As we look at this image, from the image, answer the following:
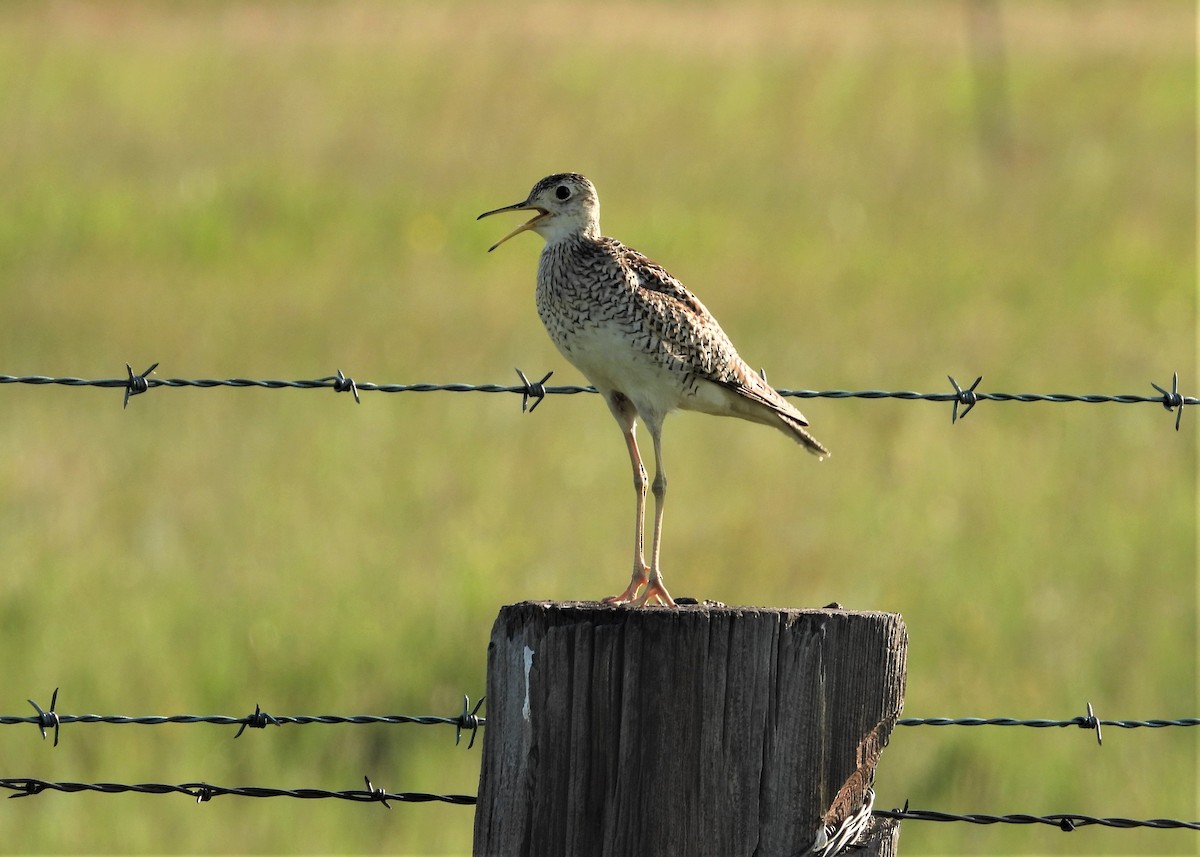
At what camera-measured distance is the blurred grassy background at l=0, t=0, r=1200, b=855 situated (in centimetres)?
792

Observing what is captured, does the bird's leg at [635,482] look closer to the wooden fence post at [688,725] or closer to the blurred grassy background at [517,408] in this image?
the wooden fence post at [688,725]

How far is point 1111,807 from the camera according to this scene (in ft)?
24.7

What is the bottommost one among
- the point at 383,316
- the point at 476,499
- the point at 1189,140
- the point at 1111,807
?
the point at 1111,807

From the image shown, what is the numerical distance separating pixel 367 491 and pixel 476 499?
71 cm

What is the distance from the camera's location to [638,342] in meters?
4.66

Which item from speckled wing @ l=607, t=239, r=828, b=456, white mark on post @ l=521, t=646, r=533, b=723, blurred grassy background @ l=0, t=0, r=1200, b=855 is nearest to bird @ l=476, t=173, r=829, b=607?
speckled wing @ l=607, t=239, r=828, b=456

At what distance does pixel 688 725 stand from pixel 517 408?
29.6 feet

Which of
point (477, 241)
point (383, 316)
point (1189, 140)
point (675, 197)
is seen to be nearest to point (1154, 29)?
point (1189, 140)

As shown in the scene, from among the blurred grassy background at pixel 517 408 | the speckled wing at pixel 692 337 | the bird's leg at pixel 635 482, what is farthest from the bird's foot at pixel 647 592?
the blurred grassy background at pixel 517 408

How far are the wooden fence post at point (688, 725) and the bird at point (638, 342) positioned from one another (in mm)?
935

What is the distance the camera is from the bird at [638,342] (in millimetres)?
4684

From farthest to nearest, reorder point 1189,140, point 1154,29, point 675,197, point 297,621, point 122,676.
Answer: point 1154,29 → point 1189,140 → point 675,197 → point 297,621 → point 122,676

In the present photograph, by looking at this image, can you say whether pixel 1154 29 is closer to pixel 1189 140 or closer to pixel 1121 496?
pixel 1189 140

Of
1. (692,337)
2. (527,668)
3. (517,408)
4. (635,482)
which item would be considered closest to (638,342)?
(692,337)
